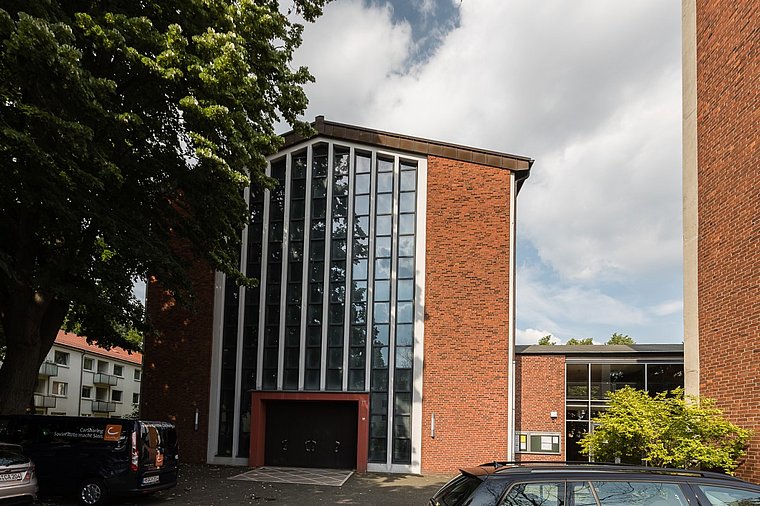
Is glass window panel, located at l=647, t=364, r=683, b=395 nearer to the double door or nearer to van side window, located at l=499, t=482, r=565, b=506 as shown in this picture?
the double door

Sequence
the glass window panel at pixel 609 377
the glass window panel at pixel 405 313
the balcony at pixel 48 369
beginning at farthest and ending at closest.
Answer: the balcony at pixel 48 369
the glass window panel at pixel 609 377
the glass window panel at pixel 405 313

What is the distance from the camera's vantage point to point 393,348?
1856 cm

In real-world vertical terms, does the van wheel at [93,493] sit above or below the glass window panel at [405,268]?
below

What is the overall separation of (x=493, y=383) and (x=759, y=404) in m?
9.11

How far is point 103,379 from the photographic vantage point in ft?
157

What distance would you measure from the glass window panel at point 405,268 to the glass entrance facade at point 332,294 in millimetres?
31

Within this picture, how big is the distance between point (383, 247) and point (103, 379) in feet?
122

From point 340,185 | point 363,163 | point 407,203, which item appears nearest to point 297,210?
point 340,185

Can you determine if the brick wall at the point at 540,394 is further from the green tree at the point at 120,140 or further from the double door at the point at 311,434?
the green tree at the point at 120,140

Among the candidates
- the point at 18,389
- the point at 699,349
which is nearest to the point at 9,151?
the point at 18,389

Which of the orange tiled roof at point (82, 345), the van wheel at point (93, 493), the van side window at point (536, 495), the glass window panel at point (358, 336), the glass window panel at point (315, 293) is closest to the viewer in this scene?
the van side window at point (536, 495)

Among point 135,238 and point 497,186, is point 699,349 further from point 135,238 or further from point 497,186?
point 135,238

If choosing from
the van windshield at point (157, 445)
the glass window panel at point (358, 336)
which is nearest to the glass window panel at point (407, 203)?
the glass window panel at point (358, 336)

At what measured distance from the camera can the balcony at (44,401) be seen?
4084 centimetres
